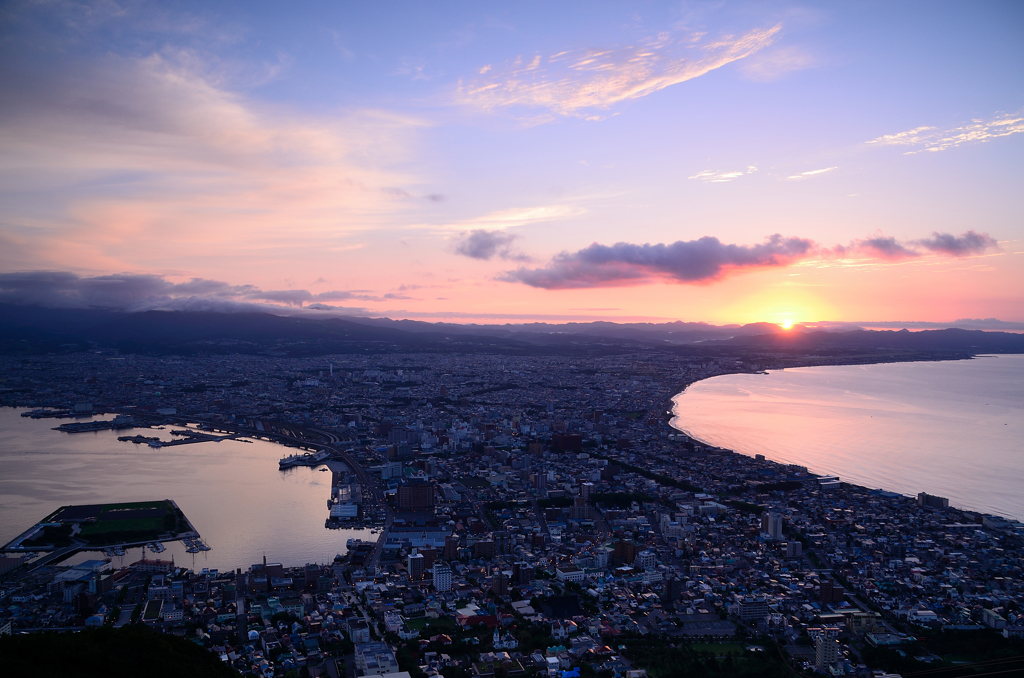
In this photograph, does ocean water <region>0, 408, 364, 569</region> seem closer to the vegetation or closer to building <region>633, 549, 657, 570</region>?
building <region>633, 549, 657, 570</region>

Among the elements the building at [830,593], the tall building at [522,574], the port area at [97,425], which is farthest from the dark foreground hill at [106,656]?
the port area at [97,425]

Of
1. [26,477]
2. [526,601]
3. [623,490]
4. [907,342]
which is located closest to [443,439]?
[623,490]

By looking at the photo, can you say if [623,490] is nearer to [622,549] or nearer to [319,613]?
[622,549]

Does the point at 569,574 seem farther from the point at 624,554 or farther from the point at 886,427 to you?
the point at 886,427

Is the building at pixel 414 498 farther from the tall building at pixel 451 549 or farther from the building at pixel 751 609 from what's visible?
the building at pixel 751 609

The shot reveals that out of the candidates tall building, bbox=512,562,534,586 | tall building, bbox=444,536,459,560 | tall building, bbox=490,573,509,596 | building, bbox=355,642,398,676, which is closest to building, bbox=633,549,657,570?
tall building, bbox=512,562,534,586

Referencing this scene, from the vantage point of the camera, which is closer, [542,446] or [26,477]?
[26,477]
